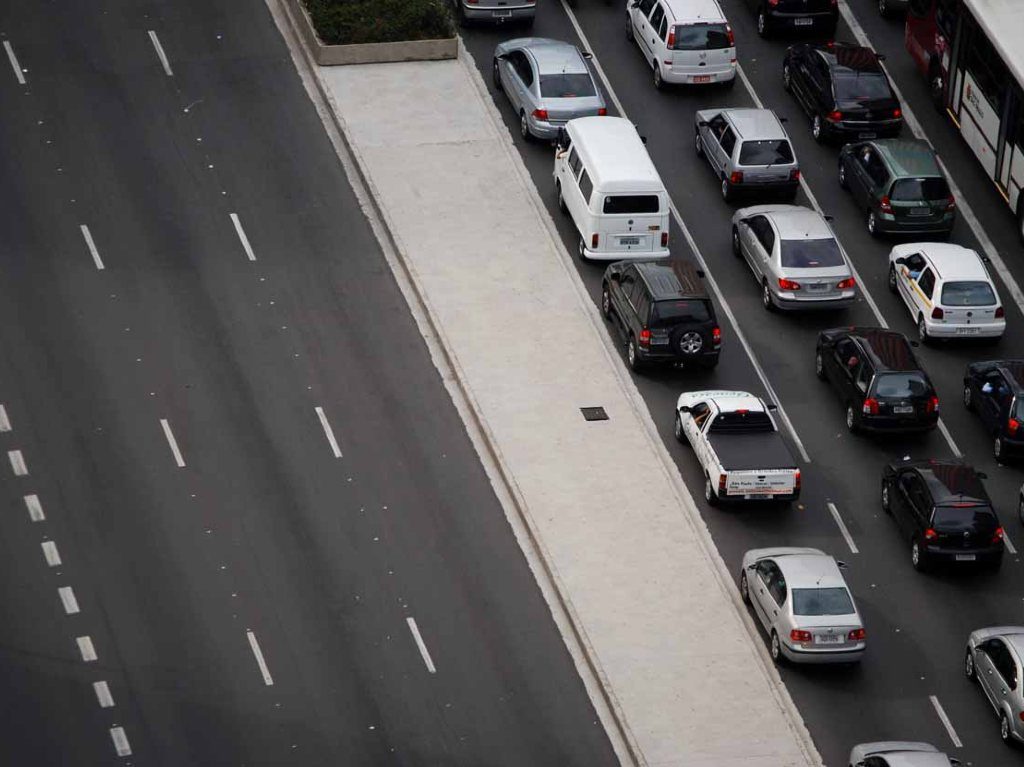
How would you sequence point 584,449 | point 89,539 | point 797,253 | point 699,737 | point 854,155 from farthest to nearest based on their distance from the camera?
point 854,155 → point 797,253 → point 584,449 → point 89,539 → point 699,737

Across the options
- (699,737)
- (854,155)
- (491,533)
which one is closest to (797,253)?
(854,155)

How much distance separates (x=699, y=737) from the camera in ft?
136

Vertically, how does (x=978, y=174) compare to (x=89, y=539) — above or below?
below

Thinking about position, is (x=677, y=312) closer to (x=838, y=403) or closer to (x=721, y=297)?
(x=721, y=297)

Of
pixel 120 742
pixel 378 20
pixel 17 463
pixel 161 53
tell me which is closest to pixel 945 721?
pixel 120 742

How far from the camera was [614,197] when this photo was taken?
5153 centimetres

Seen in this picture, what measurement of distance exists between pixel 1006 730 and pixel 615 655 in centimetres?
684

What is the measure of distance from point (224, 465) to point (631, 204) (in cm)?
1092

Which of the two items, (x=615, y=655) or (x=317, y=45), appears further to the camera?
(x=317, y=45)

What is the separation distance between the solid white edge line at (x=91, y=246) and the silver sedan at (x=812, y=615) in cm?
1669

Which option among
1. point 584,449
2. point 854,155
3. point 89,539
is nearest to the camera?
point 89,539

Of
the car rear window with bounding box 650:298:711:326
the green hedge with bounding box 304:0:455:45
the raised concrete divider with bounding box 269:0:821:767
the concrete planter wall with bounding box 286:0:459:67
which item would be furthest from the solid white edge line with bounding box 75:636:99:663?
the green hedge with bounding box 304:0:455:45

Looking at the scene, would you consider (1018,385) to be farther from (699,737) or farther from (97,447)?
(97,447)

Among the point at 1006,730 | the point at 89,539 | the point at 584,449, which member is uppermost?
the point at 89,539
